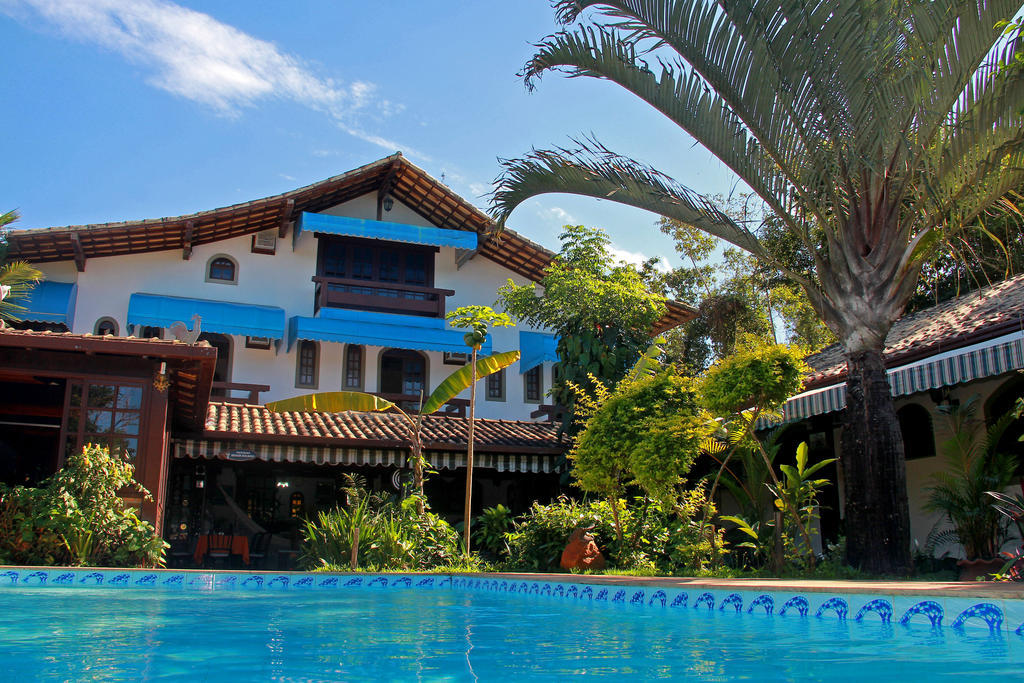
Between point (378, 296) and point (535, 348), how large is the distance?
4196 mm

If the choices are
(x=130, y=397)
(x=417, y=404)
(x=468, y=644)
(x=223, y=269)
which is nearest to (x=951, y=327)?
(x=468, y=644)

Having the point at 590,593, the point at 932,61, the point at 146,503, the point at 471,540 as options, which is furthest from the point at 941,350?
the point at 146,503

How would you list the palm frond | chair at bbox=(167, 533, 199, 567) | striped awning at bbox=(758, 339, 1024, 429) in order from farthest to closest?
1. chair at bbox=(167, 533, 199, 567)
2. the palm frond
3. striped awning at bbox=(758, 339, 1024, 429)

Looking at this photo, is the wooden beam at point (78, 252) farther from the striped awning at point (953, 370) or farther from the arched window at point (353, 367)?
the striped awning at point (953, 370)

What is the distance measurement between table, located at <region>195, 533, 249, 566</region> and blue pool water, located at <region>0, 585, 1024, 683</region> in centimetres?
682

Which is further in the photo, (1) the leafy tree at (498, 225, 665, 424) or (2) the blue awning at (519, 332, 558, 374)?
(2) the blue awning at (519, 332, 558, 374)

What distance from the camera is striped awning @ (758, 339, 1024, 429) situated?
380 inches

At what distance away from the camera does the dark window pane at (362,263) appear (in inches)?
880

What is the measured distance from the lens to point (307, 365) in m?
21.3

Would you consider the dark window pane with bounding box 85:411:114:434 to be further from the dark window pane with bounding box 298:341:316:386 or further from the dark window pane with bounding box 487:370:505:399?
the dark window pane with bounding box 487:370:505:399

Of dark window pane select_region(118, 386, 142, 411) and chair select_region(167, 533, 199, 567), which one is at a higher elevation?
dark window pane select_region(118, 386, 142, 411)

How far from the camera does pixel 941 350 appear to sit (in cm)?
1140

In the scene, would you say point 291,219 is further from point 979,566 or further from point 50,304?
point 979,566

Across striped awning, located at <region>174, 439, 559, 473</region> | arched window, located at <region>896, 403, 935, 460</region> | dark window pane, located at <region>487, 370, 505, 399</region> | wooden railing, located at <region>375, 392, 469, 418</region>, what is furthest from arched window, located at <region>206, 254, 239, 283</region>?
arched window, located at <region>896, 403, 935, 460</region>
